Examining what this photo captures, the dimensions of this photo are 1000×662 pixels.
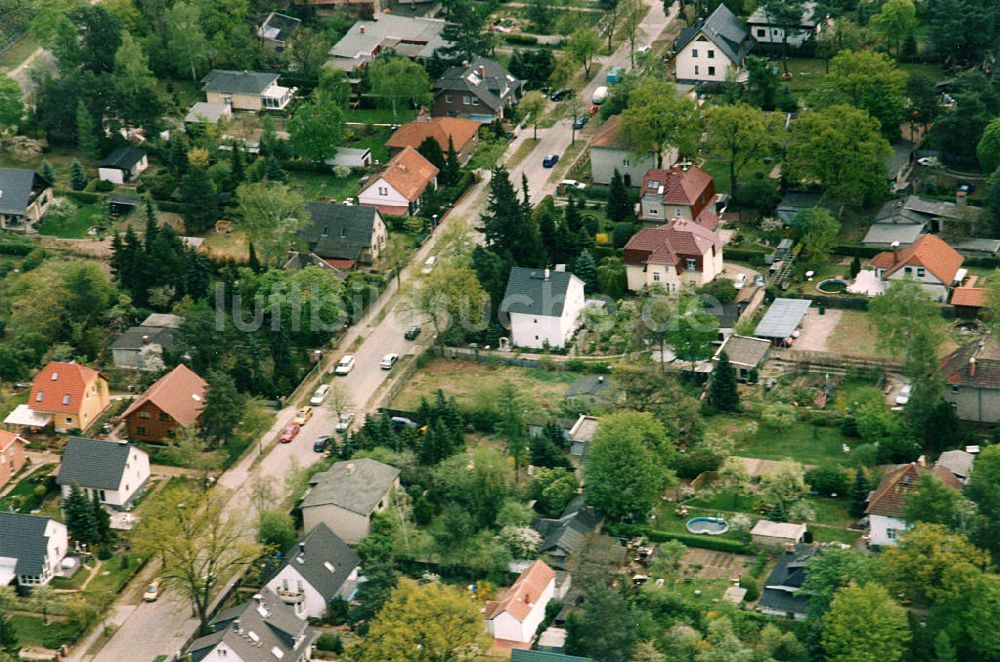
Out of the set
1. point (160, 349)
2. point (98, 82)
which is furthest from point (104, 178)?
point (160, 349)

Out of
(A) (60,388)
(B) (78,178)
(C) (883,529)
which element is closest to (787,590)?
(C) (883,529)

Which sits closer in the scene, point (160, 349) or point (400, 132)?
point (160, 349)

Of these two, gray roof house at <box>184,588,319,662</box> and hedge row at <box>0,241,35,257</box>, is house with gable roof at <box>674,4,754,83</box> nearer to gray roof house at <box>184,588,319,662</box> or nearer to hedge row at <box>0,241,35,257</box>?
hedge row at <box>0,241,35,257</box>

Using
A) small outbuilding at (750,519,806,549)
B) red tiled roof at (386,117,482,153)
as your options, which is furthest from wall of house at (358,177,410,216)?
small outbuilding at (750,519,806,549)

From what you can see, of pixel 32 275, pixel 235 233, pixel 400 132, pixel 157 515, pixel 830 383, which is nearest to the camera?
pixel 157 515

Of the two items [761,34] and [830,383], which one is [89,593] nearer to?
[830,383]

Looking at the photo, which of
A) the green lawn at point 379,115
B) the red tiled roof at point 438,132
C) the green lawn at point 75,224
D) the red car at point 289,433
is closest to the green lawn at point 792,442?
the red car at point 289,433
